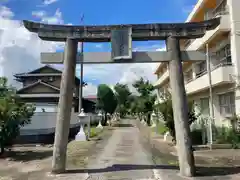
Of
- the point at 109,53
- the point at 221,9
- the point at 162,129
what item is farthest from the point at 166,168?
the point at 162,129

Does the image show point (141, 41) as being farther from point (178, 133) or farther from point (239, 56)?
point (239, 56)

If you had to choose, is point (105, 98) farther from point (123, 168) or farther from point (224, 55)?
point (123, 168)

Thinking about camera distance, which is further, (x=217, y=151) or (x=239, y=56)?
(x=239, y=56)

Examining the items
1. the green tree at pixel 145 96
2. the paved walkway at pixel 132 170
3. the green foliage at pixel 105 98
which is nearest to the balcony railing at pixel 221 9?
the paved walkway at pixel 132 170

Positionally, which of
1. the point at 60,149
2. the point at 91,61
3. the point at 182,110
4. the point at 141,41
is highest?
the point at 141,41

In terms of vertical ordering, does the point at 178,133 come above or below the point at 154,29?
below

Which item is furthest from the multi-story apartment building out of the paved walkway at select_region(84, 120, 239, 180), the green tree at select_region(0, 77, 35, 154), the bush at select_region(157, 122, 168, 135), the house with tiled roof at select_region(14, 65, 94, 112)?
the house with tiled roof at select_region(14, 65, 94, 112)

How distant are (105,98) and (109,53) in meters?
34.0

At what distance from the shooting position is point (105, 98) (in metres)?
42.5

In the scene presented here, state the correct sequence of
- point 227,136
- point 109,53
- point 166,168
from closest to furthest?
point 109,53
point 166,168
point 227,136

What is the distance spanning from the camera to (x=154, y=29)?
27.9 feet

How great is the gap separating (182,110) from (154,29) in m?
2.74

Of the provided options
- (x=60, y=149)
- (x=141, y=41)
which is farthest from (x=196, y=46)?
(x=60, y=149)

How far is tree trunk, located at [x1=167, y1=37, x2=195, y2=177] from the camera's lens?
7852 millimetres
